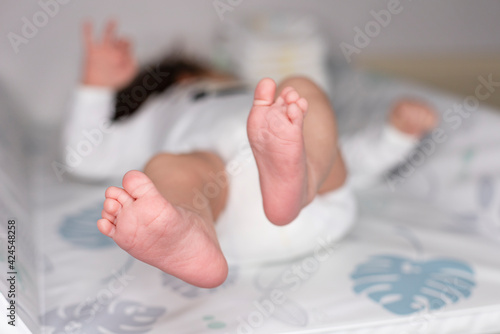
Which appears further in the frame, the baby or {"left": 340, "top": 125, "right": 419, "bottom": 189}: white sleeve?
{"left": 340, "top": 125, "right": 419, "bottom": 189}: white sleeve

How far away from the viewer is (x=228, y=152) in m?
0.93

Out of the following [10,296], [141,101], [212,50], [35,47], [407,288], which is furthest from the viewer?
[212,50]

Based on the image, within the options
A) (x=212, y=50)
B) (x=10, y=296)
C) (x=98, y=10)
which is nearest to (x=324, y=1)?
(x=212, y=50)

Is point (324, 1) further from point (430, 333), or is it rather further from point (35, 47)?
point (430, 333)

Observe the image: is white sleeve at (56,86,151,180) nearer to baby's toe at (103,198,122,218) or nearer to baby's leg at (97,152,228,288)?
baby's leg at (97,152,228,288)

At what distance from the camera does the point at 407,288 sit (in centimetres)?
78

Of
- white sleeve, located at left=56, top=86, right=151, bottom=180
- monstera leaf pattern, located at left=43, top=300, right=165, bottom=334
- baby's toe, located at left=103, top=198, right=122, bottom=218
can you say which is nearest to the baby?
baby's toe, located at left=103, top=198, right=122, bottom=218

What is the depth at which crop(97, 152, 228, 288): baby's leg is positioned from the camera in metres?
0.57

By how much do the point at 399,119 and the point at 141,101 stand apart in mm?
682
